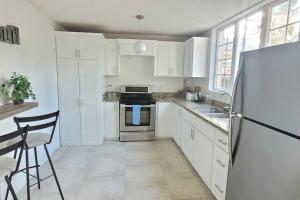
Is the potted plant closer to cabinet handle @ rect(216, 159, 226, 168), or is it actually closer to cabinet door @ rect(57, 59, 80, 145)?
cabinet door @ rect(57, 59, 80, 145)

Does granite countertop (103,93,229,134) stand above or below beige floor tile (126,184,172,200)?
above

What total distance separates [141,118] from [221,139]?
88.3 inches

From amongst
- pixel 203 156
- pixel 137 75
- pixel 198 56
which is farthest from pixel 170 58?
pixel 203 156

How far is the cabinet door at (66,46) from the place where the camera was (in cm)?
341

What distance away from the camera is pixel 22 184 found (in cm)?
234

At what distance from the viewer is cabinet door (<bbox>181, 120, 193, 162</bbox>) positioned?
9.71 feet

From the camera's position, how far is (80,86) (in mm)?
3574

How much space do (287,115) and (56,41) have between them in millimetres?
3638

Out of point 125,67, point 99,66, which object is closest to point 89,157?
point 99,66

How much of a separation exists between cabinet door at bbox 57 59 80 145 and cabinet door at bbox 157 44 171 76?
5.77 ft

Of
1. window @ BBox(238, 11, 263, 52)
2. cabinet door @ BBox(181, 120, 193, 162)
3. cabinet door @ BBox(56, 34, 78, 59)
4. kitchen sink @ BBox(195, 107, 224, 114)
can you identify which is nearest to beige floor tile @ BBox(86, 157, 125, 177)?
cabinet door @ BBox(181, 120, 193, 162)

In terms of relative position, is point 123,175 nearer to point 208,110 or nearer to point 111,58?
point 208,110

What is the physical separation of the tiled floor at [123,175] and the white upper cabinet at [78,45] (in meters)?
1.78

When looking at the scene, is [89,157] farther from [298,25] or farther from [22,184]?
[298,25]
